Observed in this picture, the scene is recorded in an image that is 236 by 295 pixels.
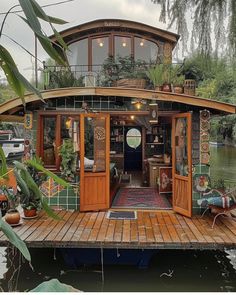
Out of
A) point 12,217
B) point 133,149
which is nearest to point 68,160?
point 12,217

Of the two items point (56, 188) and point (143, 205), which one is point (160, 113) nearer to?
point (143, 205)

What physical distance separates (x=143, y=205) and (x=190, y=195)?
1494 millimetres

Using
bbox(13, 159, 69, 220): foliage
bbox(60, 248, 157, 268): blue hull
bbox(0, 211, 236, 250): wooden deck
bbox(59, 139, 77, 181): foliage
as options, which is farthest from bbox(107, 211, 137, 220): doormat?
bbox(13, 159, 69, 220): foliage

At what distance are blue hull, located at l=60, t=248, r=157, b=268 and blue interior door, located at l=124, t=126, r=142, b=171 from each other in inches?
332

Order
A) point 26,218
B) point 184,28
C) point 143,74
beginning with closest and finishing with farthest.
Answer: point 184,28 < point 26,218 < point 143,74

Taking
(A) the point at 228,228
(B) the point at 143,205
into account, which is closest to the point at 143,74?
(B) the point at 143,205

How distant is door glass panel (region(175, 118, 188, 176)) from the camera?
22.5ft

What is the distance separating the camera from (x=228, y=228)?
5945 mm

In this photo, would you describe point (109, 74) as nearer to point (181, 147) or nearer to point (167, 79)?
point (167, 79)

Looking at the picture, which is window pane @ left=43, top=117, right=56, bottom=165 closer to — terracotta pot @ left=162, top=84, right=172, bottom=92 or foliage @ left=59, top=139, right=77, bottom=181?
foliage @ left=59, top=139, right=77, bottom=181

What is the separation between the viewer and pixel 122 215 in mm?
6887

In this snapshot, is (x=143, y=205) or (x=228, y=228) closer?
(x=228, y=228)

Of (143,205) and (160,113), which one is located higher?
(160,113)

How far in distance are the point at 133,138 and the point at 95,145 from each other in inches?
271
